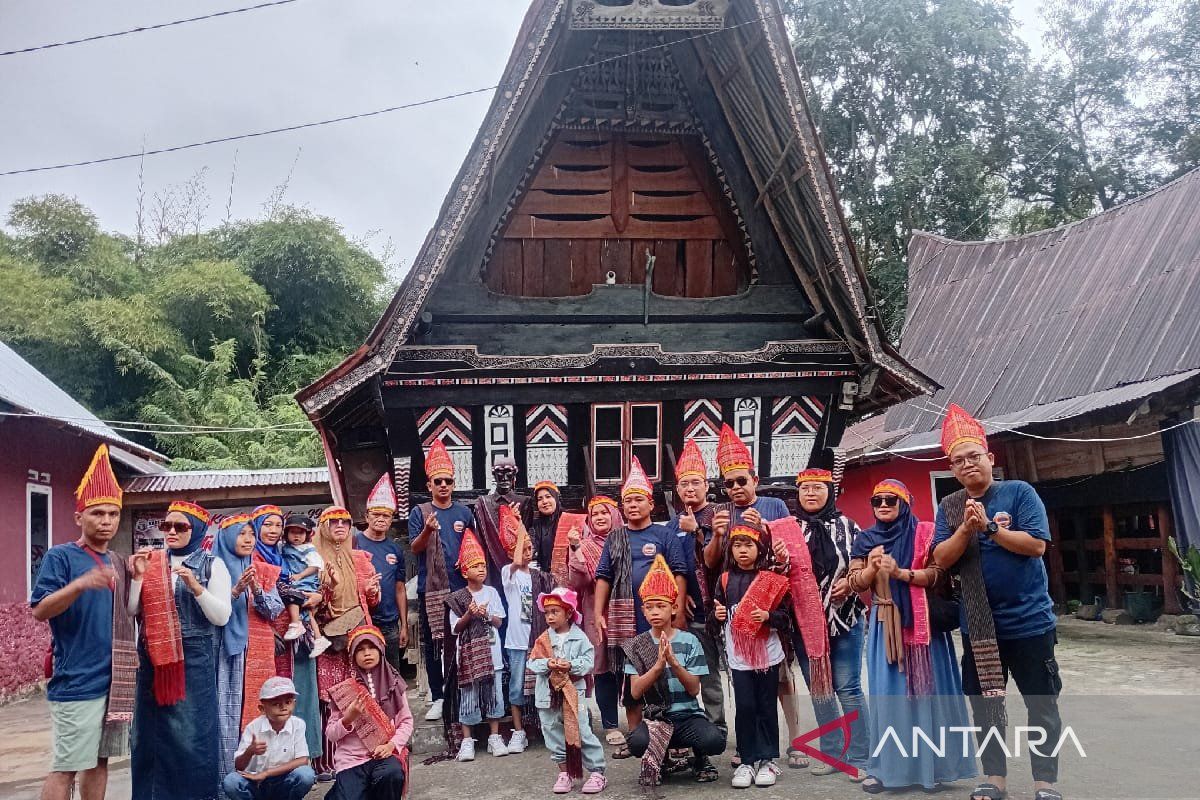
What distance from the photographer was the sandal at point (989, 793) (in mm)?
4953

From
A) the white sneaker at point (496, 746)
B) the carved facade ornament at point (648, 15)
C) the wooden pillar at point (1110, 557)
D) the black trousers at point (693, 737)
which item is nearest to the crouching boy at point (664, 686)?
the black trousers at point (693, 737)

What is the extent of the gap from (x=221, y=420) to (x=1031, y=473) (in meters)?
18.7

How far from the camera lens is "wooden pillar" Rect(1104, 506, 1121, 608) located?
14492mm

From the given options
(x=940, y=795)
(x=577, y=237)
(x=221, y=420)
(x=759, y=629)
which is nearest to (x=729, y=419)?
(x=577, y=237)

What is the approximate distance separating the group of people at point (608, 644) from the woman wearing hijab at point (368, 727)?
0.01m

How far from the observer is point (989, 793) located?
16.3ft

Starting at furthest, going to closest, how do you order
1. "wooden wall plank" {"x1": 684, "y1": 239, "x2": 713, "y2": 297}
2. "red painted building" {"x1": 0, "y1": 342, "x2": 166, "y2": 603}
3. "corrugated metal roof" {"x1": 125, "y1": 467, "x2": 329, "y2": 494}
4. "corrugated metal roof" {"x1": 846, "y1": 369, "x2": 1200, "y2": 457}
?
"corrugated metal roof" {"x1": 125, "y1": 467, "x2": 329, "y2": 494}
"red painted building" {"x1": 0, "y1": 342, "x2": 166, "y2": 603}
"corrugated metal roof" {"x1": 846, "y1": 369, "x2": 1200, "y2": 457}
"wooden wall plank" {"x1": 684, "y1": 239, "x2": 713, "y2": 297}

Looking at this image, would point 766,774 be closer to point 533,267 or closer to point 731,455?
point 731,455

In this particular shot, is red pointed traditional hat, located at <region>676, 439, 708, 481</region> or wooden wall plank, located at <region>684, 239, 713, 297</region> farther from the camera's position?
wooden wall plank, located at <region>684, 239, 713, 297</region>

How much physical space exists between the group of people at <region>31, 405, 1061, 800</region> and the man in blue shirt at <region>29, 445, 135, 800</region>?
1 centimetres

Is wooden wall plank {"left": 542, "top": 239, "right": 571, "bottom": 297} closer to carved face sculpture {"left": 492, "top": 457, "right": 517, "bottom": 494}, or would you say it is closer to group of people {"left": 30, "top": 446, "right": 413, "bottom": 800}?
carved face sculpture {"left": 492, "top": 457, "right": 517, "bottom": 494}

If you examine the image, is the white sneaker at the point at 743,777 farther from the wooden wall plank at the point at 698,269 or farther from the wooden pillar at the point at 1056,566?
the wooden pillar at the point at 1056,566

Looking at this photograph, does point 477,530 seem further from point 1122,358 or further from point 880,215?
point 880,215

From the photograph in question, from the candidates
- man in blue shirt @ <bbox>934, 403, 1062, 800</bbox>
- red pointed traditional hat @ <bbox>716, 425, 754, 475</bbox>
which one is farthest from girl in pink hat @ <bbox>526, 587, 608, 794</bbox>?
man in blue shirt @ <bbox>934, 403, 1062, 800</bbox>
